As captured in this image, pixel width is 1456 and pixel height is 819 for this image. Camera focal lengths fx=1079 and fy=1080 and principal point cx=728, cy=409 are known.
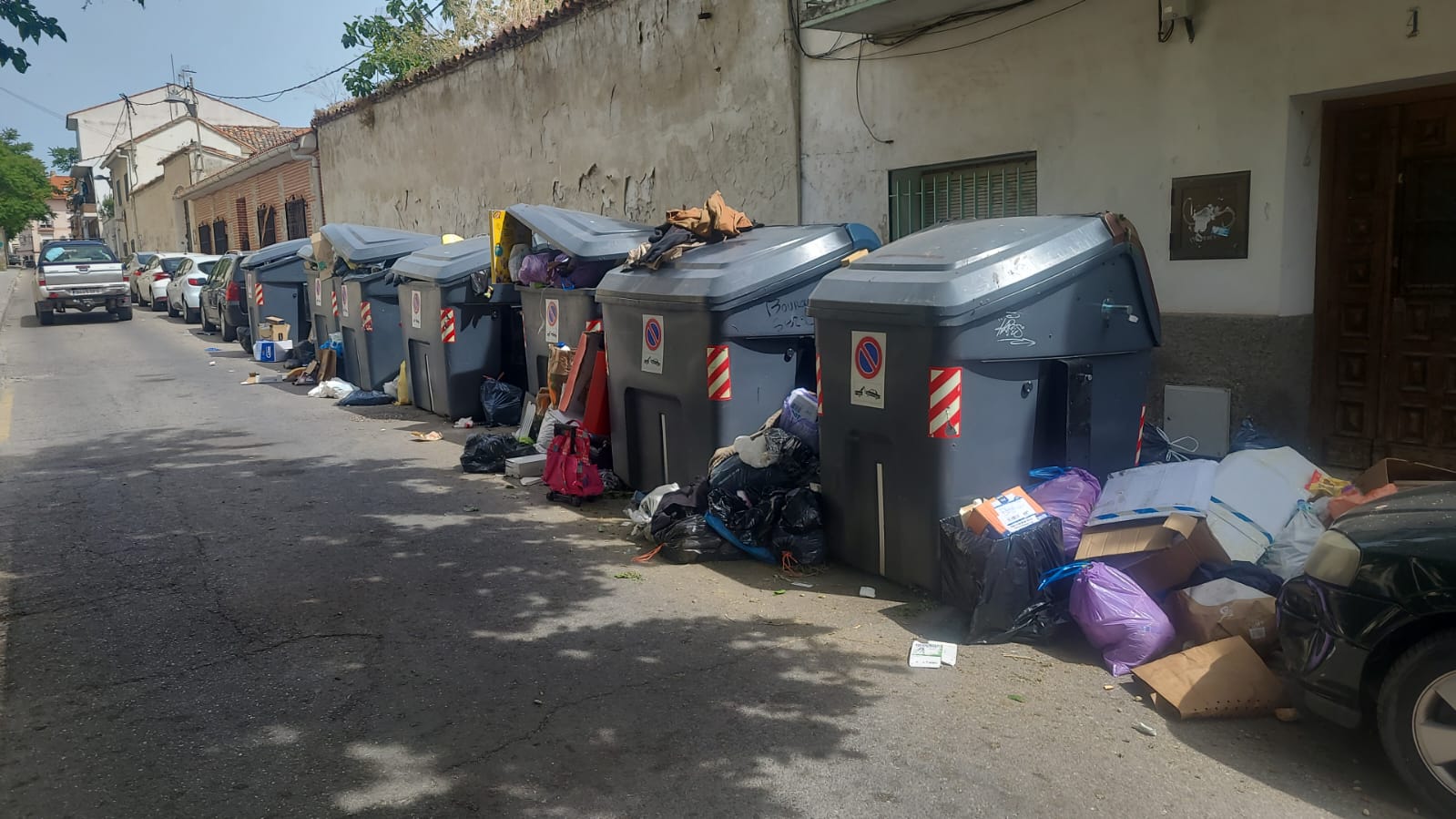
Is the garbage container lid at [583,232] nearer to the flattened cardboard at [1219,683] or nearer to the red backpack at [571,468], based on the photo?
the red backpack at [571,468]

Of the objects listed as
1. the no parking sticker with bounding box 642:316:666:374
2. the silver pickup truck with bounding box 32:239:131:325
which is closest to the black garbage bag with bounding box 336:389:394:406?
the no parking sticker with bounding box 642:316:666:374

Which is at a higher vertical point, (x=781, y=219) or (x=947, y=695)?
(x=781, y=219)

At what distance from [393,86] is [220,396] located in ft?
28.4

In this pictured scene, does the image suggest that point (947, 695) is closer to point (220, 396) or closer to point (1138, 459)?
point (1138, 459)

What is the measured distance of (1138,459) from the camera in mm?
5746

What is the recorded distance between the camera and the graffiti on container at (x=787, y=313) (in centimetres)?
623

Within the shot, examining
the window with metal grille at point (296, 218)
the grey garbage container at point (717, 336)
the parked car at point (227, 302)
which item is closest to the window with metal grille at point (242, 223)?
the window with metal grille at point (296, 218)

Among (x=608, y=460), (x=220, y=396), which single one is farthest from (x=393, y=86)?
(x=608, y=460)

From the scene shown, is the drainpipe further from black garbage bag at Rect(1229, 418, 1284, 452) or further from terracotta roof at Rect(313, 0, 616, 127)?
black garbage bag at Rect(1229, 418, 1284, 452)

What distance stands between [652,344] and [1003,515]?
109 inches

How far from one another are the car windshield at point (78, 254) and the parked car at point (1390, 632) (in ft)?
84.2

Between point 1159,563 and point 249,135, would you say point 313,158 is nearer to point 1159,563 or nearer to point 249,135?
point 249,135

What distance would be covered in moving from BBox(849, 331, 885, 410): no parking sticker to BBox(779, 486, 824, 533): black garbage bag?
0.59 m

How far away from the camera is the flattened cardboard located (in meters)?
3.68
